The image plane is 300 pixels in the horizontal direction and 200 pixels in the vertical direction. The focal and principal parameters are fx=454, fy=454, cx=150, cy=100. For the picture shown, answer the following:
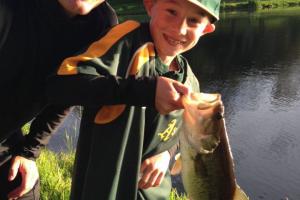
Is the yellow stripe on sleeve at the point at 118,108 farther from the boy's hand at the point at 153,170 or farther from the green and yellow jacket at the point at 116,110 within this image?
the boy's hand at the point at 153,170

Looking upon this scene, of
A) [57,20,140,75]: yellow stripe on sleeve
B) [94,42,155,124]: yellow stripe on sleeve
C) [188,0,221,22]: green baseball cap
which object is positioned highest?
[188,0,221,22]: green baseball cap

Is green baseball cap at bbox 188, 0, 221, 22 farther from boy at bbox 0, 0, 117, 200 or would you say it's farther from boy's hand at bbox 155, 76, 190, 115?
boy at bbox 0, 0, 117, 200

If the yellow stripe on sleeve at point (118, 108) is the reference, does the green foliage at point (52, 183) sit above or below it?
below

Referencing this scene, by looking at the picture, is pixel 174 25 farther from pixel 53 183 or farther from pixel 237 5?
pixel 237 5

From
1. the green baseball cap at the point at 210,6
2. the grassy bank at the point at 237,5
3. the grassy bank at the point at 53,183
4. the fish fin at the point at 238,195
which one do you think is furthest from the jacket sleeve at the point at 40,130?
the grassy bank at the point at 237,5

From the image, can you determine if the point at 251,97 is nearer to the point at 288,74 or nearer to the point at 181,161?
the point at 288,74

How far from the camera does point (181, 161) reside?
2.47 metres

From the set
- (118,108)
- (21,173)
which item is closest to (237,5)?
(21,173)

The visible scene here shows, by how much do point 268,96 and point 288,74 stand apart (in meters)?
4.88

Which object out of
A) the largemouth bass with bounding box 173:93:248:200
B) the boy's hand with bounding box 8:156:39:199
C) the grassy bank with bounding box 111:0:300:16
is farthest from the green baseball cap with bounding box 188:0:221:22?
the grassy bank with bounding box 111:0:300:16

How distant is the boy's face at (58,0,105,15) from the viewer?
119 inches

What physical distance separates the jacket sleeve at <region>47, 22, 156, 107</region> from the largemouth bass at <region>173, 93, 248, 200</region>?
28cm

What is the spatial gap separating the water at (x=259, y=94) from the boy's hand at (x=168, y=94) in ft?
33.7

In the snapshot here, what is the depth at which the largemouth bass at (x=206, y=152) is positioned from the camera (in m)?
2.20
